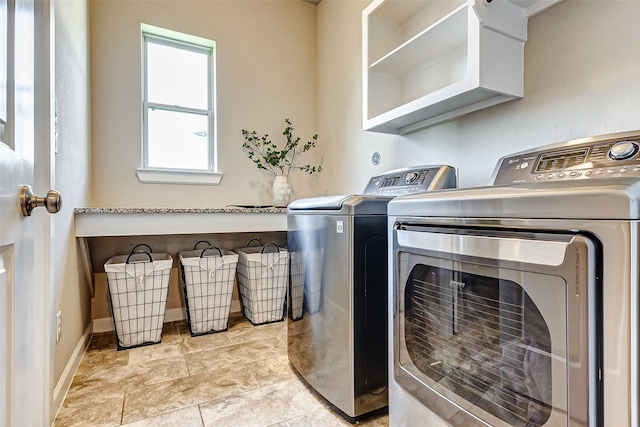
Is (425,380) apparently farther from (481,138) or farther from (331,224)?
(481,138)

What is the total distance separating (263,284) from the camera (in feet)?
7.98

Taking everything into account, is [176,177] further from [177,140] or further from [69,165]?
[69,165]

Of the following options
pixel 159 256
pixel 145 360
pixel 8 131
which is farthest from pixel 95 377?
pixel 8 131

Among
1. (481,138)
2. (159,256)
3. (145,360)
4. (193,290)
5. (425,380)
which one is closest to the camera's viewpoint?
(425,380)

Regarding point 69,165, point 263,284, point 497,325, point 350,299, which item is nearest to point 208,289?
point 263,284

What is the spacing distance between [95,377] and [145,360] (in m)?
0.25

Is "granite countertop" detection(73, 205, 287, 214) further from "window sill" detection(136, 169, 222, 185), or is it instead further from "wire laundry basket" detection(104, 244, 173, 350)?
"window sill" detection(136, 169, 222, 185)

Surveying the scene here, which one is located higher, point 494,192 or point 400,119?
point 400,119

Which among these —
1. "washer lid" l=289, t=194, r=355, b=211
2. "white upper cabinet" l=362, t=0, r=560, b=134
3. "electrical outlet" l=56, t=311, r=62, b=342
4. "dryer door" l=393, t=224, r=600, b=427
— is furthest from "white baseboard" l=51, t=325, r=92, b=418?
"white upper cabinet" l=362, t=0, r=560, b=134

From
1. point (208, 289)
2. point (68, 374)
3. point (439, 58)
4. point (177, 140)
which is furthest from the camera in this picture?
point (177, 140)

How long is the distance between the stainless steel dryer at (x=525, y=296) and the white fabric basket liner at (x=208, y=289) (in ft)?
4.95

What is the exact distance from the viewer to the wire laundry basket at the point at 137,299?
2.00m

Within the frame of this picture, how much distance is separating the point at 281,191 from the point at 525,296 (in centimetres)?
220

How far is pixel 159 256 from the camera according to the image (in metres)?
2.45
